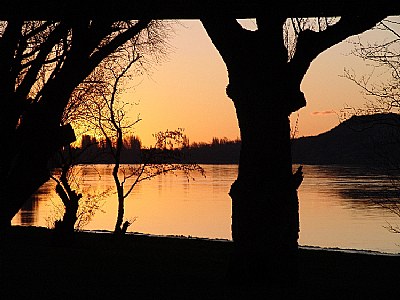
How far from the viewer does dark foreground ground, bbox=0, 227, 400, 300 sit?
913 centimetres

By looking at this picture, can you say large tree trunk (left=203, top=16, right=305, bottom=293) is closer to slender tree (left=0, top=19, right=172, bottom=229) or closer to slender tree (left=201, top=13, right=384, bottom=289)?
slender tree (left=201, top=13, right=384, bottom=289)

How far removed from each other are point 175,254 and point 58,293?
6930mm

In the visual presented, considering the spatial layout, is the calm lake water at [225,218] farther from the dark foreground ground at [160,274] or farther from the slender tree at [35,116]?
the slender tree at [35,116]

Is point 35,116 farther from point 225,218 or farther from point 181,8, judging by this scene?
point 225,218

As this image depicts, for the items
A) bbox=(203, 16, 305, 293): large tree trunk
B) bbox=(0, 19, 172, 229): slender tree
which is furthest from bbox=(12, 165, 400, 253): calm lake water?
bbox=(203, 16, 305, 293): large tree trunk

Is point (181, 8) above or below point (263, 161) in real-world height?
above

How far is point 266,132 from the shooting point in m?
9.45

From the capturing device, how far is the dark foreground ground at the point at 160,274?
30.0ft

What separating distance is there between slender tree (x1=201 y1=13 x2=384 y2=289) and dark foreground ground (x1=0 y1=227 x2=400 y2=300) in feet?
1.78

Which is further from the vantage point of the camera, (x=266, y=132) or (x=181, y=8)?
(x=181, y=8)

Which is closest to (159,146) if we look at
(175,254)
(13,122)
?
(175,254)

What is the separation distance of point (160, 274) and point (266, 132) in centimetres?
337

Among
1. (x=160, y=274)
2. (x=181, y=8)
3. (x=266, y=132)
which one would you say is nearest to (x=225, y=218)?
(x=160, y=274)

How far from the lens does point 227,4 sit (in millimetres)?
9742
